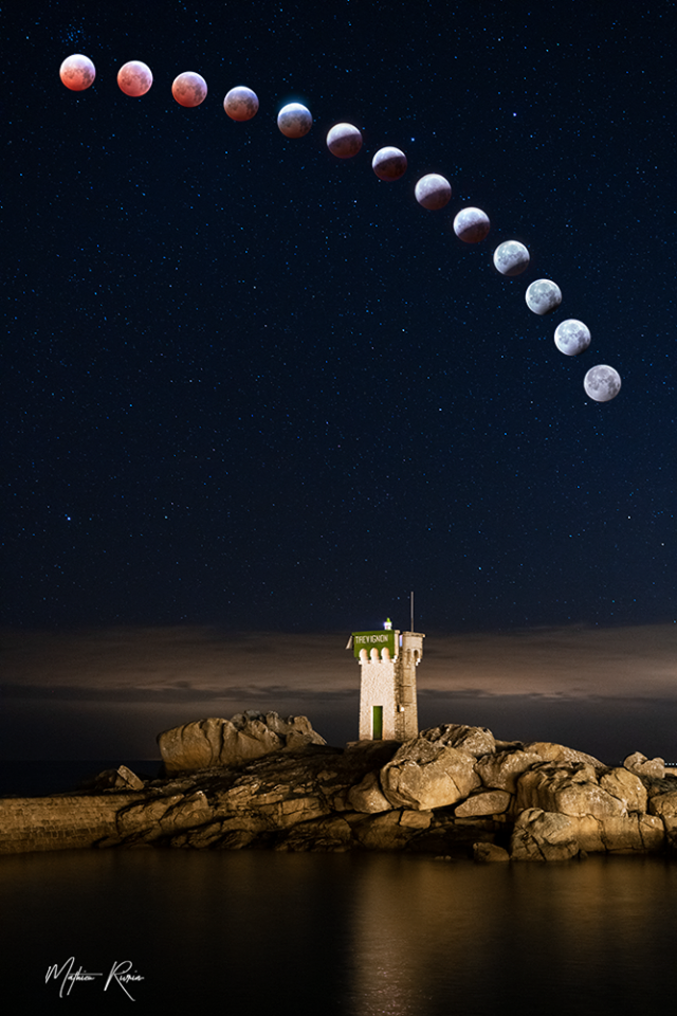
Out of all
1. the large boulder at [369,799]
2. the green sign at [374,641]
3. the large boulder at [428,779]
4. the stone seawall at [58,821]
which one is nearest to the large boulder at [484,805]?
the large boulder at [428,779]

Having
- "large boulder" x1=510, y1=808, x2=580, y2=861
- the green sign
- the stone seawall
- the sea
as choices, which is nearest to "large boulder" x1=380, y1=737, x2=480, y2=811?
the sea

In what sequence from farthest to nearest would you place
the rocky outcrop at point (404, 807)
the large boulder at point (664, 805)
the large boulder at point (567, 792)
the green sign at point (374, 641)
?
the green sign at point (374, 641) → the large boulder at point (664, 805) → the rocky outcrop at point (404, 807) → the large boulder at point (567, 792)

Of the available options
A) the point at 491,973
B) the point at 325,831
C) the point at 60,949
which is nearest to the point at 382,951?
the point at 491,973

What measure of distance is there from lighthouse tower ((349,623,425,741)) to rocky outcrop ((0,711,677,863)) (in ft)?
11.2

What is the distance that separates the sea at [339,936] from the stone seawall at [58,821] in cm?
212

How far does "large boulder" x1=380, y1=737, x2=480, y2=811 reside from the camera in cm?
3366

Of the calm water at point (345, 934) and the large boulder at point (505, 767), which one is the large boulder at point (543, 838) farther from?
the large boulder at point (505, 767)

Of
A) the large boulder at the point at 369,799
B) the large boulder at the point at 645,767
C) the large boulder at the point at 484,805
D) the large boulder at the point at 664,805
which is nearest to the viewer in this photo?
the large boulder at the point at 664,805

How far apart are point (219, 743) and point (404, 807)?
443 inches

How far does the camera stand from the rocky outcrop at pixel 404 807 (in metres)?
31.8

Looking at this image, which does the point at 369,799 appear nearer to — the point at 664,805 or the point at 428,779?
the point at 428,779

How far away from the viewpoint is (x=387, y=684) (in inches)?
1684

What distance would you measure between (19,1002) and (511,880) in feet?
52.5

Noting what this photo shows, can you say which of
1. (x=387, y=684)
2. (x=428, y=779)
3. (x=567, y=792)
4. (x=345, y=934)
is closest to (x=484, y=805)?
(x=428, y=779)
